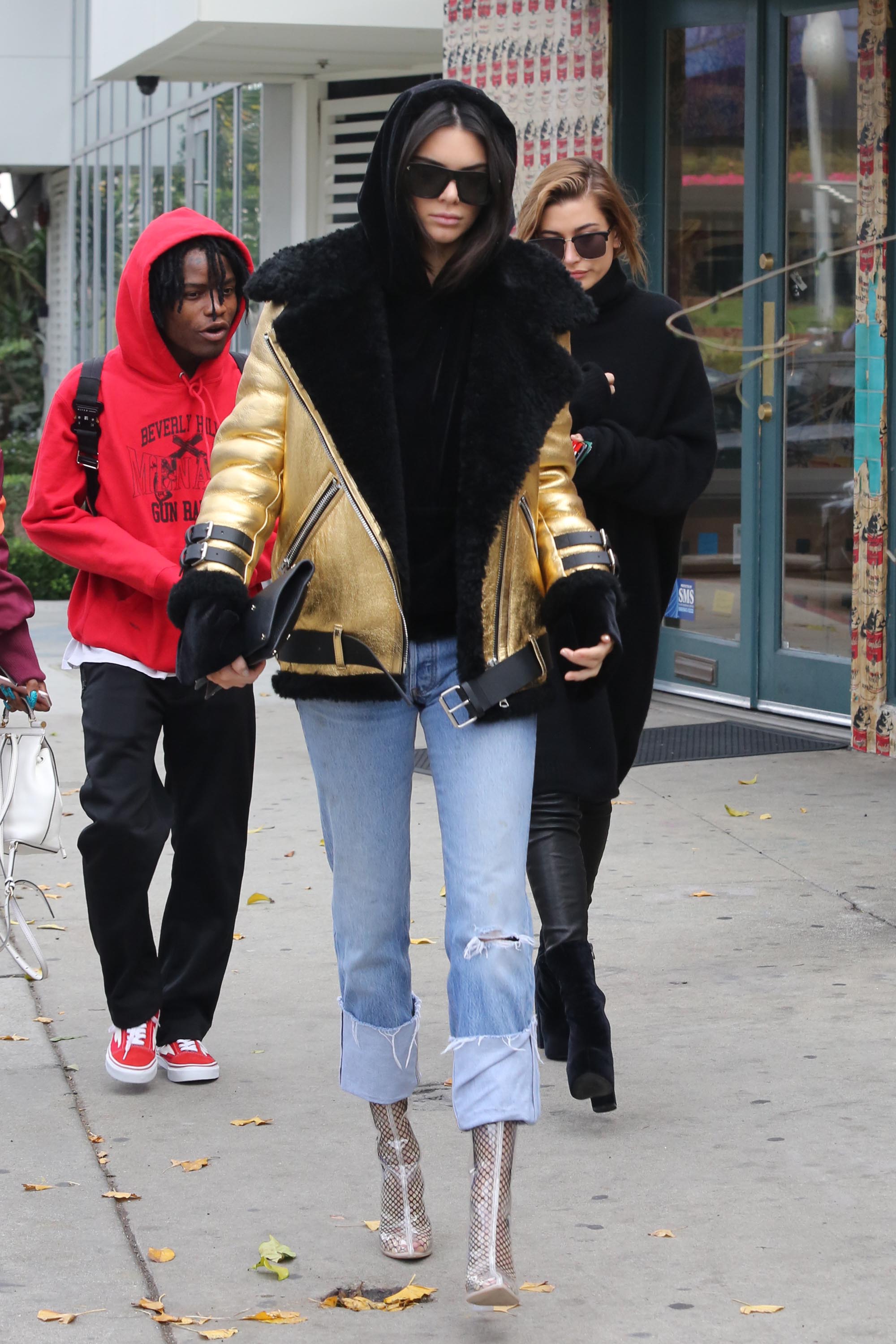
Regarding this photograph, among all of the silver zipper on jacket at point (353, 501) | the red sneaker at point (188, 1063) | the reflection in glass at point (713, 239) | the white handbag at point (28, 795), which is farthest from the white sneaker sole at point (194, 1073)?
the reflection in glass at point (713, 239)

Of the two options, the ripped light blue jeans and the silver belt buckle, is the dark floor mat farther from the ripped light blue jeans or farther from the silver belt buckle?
the silver belt buckle

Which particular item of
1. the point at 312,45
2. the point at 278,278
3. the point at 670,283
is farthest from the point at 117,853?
the point at 312,45

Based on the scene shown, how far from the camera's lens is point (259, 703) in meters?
9.80

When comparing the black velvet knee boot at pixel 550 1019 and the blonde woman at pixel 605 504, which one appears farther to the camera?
the black velvet knee boot at pixel 550 1019

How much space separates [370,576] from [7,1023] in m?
2.13

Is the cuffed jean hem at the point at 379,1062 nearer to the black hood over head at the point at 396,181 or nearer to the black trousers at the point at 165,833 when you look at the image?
the black trousers at the point at 165,833

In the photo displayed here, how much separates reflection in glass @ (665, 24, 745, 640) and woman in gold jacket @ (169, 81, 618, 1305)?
17.3ft

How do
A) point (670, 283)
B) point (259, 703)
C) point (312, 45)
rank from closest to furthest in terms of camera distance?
point (670, 283), point (259, 703), point (312, 45)

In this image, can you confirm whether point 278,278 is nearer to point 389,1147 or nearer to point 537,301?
point 537,301

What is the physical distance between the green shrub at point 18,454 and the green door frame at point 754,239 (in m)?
14.4

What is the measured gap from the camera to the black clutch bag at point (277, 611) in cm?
295

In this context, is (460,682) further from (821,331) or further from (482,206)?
(821,331)

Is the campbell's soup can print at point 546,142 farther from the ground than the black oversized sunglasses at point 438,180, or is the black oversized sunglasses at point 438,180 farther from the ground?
the campbell's soup can print at point 546,142

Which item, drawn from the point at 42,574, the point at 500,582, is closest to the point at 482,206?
the point at 500,582
